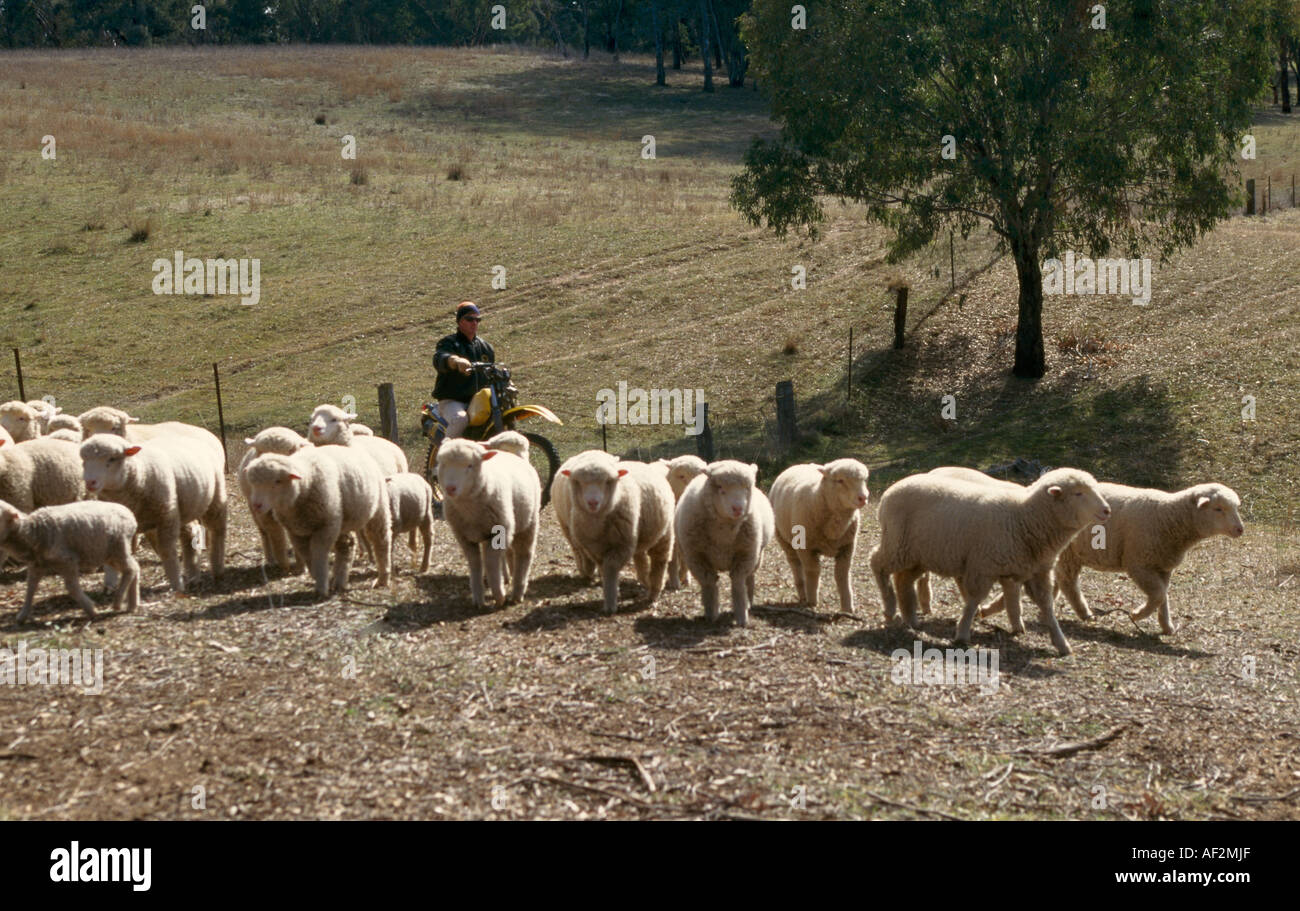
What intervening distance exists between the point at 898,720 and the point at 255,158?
135ft

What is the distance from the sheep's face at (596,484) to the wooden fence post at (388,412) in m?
10.1

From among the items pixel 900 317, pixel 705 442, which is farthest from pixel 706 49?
pixel 705 442

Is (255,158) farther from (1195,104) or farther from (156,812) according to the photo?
(156,812)

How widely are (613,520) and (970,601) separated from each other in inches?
121

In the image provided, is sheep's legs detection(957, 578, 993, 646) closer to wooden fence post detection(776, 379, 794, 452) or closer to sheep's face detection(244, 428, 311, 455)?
sheep's face detection(244, 428, 311, 455)

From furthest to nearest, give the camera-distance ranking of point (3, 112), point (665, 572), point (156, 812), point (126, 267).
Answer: point (3, 112)
point (126, 267)
point (665, 572)
point (156, 812)

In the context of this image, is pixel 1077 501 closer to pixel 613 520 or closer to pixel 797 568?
pixel 797 568

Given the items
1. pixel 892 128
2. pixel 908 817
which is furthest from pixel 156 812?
pixel 892 128

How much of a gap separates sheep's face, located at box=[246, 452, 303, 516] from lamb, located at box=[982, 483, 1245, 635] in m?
6.35

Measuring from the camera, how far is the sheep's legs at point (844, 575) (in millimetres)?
11617

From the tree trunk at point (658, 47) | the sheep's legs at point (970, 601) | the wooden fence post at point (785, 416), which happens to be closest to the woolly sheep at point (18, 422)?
the sheep's legs at point (970, 601)

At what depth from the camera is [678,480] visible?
12836 mm

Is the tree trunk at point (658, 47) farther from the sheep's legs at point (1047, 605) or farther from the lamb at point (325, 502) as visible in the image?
the sheep's legs at point (1047, 605)

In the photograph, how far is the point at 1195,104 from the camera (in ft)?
76.7
